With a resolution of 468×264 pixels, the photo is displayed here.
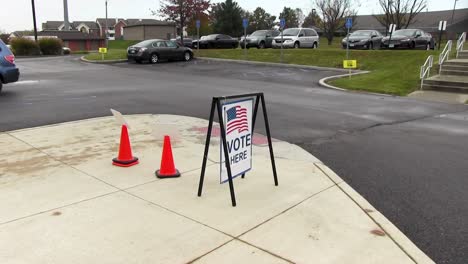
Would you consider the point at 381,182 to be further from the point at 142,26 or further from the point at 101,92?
the point at 142,26

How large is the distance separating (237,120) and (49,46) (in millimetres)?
39447

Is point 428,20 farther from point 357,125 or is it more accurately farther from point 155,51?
point 357,125

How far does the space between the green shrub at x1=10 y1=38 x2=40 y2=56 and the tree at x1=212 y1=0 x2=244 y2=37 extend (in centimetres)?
2844

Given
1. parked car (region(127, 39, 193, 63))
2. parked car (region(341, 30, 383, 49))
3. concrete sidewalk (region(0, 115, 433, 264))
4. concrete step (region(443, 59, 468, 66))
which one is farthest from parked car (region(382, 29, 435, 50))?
concrete sidewalk (region(0, 115, 433, 264))

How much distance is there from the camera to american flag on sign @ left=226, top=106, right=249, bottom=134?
4523mm

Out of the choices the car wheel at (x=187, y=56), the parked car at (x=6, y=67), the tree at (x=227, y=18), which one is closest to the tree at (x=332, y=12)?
A: the tree at (x=227, y=18)

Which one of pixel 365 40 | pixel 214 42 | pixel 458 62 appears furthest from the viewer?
pixel 214 42

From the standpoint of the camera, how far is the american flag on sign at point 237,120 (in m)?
4.52

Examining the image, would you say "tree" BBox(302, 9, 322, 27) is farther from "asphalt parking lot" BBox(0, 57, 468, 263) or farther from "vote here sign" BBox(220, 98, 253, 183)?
"vote here sign" BBox(220, 98, 253, 183)

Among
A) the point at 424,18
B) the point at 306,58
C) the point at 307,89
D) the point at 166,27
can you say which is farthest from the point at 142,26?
the point at 307,89

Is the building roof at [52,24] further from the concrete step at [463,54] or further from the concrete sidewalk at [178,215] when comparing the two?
the concrete sidewalk at [178,215]

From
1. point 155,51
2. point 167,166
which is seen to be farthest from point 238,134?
point 155,51

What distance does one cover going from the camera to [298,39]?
103 ft

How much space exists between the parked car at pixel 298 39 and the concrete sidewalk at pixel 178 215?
25834mm
